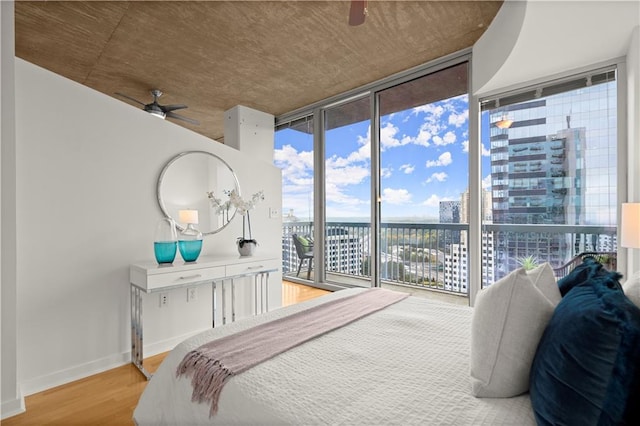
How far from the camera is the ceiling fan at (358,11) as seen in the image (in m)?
1.71

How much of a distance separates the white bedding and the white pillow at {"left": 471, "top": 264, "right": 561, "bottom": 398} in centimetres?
5

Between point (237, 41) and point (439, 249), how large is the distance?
3.22 meters

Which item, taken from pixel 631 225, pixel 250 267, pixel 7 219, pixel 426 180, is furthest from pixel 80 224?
pixel 631 225

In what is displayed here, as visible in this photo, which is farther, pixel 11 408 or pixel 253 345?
pixel 11 408

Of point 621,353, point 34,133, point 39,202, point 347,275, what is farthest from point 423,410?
point 347,275

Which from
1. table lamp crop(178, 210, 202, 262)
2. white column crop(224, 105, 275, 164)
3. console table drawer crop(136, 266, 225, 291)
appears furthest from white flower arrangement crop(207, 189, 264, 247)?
white column crop(224, 105, 275, 164)

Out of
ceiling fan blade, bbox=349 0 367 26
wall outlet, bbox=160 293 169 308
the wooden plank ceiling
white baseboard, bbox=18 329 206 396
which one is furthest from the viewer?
wall outlet, bbox=160 293 169 308

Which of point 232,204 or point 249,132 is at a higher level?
point 249,132

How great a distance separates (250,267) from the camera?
117 inches

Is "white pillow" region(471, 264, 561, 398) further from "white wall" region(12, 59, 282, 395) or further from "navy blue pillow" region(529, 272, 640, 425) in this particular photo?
"white wall" region(12, 59, 282, 395)

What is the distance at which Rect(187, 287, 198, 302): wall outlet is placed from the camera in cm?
289

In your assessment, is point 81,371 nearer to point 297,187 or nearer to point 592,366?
point 592,366

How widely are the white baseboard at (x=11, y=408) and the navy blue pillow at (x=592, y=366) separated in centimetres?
257

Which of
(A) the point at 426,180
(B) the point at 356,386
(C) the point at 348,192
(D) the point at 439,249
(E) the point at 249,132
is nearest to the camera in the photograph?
(B) the point at 356,386
